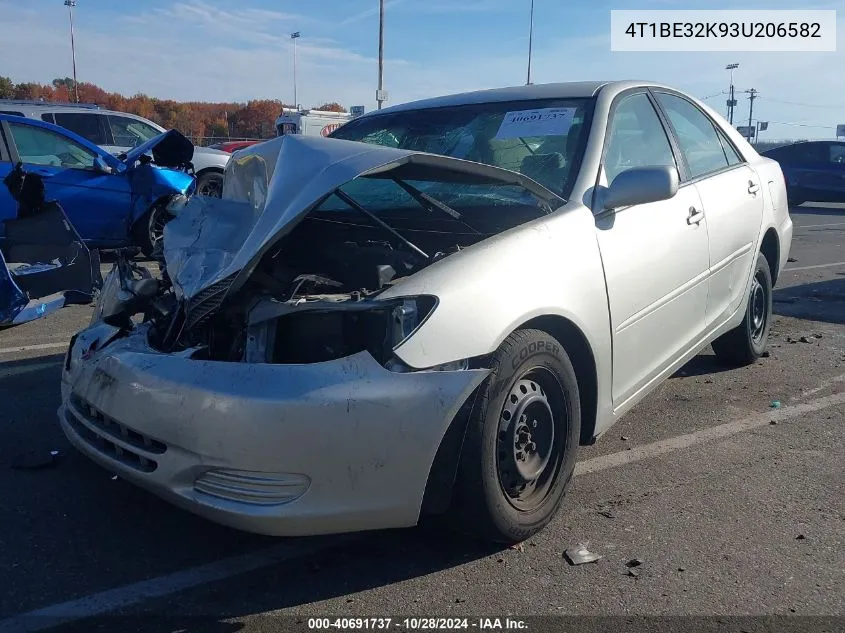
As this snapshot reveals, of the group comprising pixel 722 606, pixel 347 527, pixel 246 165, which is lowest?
pixel 722 606

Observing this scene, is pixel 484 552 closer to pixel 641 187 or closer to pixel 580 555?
pixel 580 555

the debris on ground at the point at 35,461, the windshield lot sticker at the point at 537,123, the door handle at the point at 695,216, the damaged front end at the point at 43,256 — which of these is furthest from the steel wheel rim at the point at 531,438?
the damaged front end at the point at 43,256

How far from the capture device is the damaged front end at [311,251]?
262 cm

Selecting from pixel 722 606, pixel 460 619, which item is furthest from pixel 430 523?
pixel 722 606

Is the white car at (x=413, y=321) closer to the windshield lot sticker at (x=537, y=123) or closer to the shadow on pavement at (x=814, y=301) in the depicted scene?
the windshield lot sticker at (x=537, y=123)

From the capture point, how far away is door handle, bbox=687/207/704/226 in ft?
12.7

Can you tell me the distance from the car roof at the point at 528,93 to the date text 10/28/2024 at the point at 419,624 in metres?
2.46

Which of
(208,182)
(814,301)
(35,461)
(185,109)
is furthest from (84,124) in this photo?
(185,109)

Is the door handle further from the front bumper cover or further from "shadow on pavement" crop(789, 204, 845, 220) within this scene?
"shadow on pavement" crop(789, 204, 845, 220)

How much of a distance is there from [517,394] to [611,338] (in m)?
0.60

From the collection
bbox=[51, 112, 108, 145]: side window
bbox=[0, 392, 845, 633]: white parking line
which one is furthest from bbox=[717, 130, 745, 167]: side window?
bbox=[51, 112, 108, 145]: side window

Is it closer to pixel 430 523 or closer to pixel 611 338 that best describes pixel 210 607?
pixel 430 523

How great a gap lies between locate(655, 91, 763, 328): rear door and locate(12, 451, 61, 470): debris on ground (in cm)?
333

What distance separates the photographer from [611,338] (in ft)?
10.4
